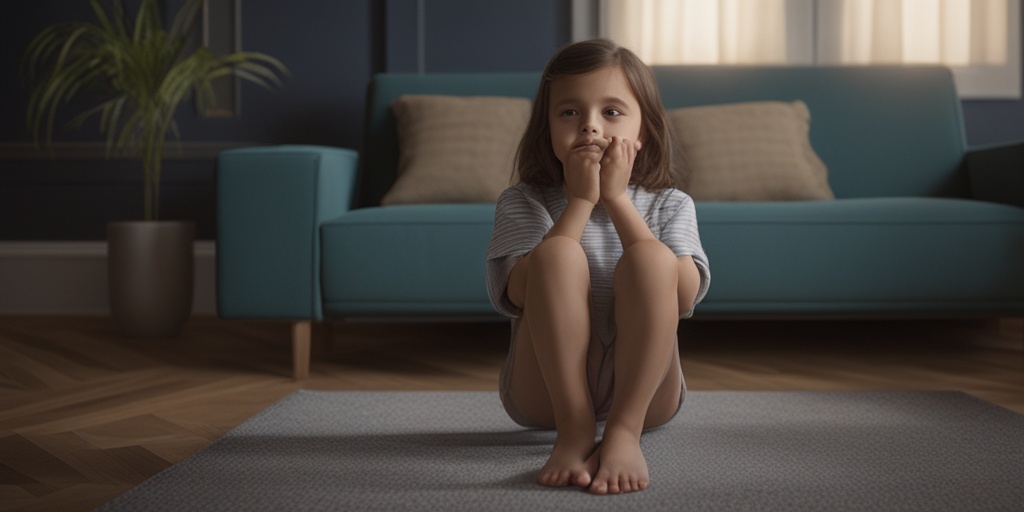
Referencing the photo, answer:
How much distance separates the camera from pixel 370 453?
4.00 feet

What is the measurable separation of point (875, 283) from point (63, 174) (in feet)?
8.87

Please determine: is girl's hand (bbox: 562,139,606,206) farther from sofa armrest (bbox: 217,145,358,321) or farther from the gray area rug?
sofa armrest (bbox: 217,145,358,321)

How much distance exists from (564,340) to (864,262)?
3.82ft

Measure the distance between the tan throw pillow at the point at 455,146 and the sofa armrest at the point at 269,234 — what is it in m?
0.41

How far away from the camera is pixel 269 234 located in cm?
192

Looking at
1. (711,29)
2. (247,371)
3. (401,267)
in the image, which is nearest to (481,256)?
(401,267)

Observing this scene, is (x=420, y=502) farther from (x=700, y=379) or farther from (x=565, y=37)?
(x=565, y=37)

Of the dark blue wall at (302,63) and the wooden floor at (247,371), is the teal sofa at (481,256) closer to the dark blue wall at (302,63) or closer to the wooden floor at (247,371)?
the wooden floor at (247,371)

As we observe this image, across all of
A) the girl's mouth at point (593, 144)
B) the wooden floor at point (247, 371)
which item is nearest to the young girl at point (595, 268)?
the girl's mouth at point (593, 144)

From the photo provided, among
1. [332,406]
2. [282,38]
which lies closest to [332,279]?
[332,406]

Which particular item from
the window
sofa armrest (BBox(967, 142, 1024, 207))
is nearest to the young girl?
sofa armrest (BBox(967, 142, 1024, 207))

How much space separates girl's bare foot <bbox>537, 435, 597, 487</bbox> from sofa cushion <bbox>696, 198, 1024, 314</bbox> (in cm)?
97

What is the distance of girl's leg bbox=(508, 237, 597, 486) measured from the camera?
1.04m

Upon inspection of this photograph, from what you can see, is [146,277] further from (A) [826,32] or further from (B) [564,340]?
(A) [826,32]
